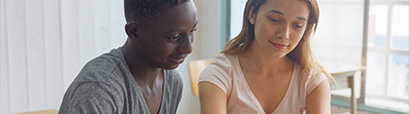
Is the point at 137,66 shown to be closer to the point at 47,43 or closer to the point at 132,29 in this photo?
the point at 132,29

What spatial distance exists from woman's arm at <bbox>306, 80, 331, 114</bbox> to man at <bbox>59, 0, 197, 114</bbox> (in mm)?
580

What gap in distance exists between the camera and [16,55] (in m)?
2.50

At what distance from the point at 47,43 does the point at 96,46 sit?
36 centimetres

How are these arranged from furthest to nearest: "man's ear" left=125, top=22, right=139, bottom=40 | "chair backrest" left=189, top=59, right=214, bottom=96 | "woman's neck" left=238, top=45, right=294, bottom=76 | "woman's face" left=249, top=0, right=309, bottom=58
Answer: "chair backrest" left=189, top=59, right=214, bottom=96 → "woman's neck" left=238, top=45, right=294, bottom=76 → "woman's face" left=249, top=0, right=309, bottom=58 → "man's ear" left=125, top=22, right=139, bottom=40

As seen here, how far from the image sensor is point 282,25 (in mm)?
1300

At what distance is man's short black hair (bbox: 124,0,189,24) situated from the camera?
3.04ft

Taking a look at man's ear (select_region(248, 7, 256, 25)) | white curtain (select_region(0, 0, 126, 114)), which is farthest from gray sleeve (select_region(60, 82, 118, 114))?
white curtain (select_region(0, 0, 126, 114))

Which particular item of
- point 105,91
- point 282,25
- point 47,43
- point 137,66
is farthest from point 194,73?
point 105,91

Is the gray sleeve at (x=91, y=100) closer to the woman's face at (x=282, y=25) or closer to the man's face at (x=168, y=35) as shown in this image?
the man's face at (x=168, y=35)

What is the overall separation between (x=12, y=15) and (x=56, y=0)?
280 millimetres

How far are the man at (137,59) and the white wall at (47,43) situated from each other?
1.69 m

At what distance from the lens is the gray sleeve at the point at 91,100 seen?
2.77 feet

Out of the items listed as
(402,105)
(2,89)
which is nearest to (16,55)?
(2,89)

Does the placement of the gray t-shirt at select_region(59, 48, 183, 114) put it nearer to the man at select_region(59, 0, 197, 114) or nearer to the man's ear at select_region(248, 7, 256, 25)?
the man at select_region(59, 0, 197, 114)
